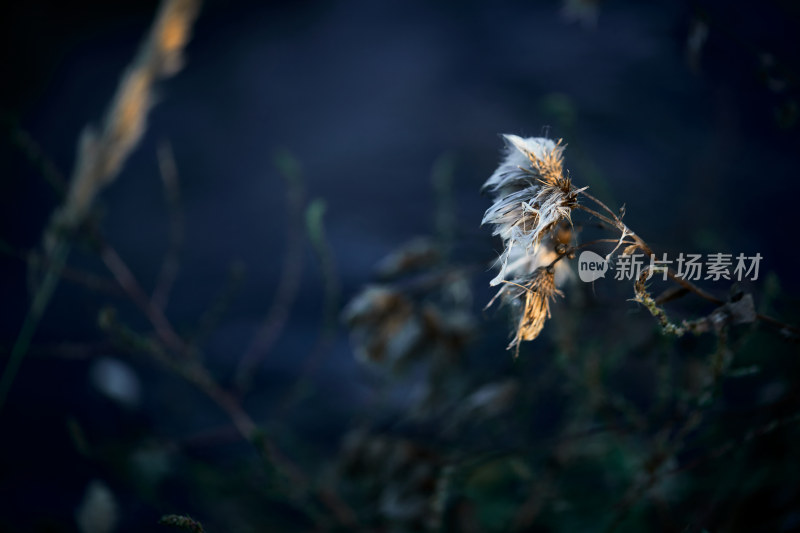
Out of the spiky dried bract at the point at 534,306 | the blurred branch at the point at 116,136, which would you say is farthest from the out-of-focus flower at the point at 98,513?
the spiky dried bract at the point at 534,306

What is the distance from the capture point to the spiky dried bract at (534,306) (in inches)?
11.7

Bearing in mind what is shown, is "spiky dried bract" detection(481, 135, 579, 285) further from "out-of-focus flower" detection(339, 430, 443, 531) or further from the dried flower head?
"out-of-focus flower" detection(339, 430, 443, 531)

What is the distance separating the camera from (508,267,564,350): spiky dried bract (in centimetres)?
30

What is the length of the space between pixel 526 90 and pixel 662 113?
28 cm

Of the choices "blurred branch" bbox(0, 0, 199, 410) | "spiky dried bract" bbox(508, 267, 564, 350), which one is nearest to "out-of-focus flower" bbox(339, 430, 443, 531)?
"spiky dried bract" bbox(508, 267, 564, 350)

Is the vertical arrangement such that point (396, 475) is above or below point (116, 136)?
below

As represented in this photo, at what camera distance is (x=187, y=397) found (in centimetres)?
106

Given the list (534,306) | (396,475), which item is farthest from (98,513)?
(534,306)

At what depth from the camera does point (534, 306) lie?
301mm

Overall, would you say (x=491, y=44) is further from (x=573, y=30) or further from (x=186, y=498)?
(x=186, y=498)

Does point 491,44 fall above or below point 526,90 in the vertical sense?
above

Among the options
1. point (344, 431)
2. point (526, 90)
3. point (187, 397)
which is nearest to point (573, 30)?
point (526, 90)

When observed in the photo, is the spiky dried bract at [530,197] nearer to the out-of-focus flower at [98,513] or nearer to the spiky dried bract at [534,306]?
the spiky dried bract at [534,306]

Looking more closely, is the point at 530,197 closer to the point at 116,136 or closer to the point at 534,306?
the point at 534,306
